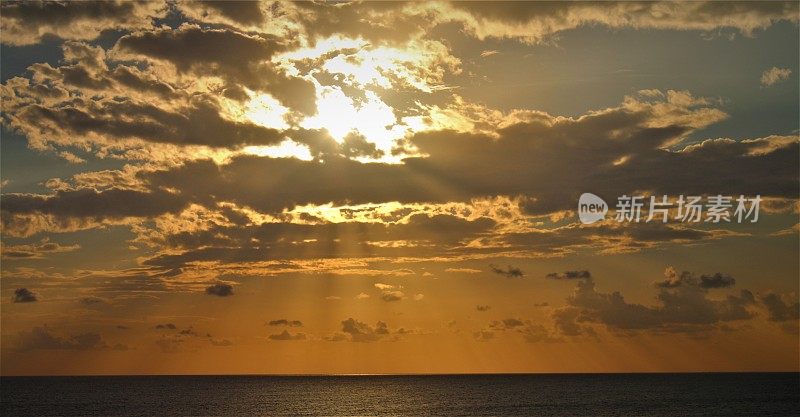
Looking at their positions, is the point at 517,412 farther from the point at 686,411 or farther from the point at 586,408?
the point at 686,411

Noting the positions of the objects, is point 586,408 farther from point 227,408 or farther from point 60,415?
point 60,415

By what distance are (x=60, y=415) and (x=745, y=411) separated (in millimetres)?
157533

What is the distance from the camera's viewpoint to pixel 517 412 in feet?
584

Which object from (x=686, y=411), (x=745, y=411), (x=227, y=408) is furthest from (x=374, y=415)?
(x=745, y=411)

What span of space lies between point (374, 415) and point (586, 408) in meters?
53.0

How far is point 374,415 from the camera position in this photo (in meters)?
169

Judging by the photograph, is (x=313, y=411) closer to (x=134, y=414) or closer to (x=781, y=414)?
(x=134, y=414)

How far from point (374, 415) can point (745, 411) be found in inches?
3272

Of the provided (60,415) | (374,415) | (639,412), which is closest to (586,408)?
(639,412)

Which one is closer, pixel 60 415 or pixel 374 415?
pixel 374 415

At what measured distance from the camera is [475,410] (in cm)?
18200

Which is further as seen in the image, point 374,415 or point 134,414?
point 134,414


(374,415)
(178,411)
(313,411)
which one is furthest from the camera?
(178,411)

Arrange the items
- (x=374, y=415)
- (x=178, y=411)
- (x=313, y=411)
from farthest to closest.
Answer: (x=178, y=411) < (x=313, y=411) < (x=374, y=415)
